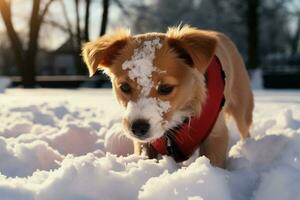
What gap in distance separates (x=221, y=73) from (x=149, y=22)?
3371 cm

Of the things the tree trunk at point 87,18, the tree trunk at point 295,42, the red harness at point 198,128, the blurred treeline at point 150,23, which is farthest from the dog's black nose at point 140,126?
the tree trunk at point 295,42

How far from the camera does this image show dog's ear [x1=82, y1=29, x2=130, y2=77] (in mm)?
4137

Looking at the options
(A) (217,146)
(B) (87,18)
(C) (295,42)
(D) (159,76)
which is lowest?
(C) (295,42)

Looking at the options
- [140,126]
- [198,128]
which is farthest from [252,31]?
[140,126]

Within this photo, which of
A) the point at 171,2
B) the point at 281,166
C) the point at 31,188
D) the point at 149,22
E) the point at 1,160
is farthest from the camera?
the point at 171,2

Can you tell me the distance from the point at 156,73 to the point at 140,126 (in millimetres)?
404

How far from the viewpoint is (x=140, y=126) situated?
11.8ft

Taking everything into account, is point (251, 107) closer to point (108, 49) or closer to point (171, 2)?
point (108, 49)

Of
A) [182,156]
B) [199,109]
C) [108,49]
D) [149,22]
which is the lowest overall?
[149,22]

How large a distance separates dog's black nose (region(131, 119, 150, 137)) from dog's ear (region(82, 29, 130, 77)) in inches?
28.2

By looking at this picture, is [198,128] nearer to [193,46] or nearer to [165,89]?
[165,89]

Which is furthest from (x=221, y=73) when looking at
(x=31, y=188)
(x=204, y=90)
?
(x=31, y=188)

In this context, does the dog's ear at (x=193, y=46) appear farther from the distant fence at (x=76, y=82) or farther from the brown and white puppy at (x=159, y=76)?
the distant fence at (x=76, y=82)

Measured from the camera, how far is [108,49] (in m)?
4.19
